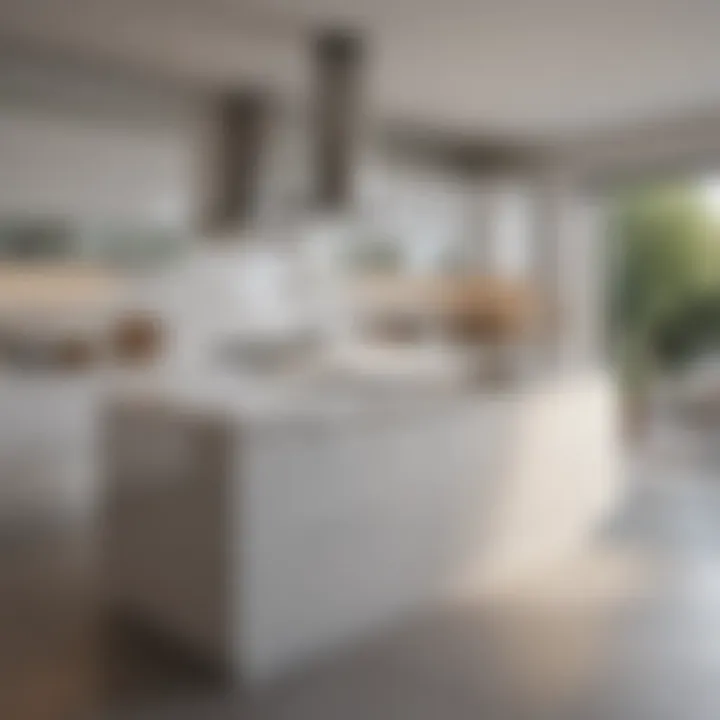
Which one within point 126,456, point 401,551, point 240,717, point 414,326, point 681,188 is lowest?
point 240,717

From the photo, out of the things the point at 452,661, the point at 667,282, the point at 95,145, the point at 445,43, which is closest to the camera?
the point at 452,661

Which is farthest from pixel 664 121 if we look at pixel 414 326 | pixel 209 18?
pixel 209 18

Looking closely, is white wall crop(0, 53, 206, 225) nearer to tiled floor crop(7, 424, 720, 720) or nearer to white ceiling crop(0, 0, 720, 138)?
white ceiling crop(0, 0, 720, 138)

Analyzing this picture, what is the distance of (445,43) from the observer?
369 cm

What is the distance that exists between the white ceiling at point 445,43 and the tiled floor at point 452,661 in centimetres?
232

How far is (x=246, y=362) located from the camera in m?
5.27

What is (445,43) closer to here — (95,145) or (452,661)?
(95,145)

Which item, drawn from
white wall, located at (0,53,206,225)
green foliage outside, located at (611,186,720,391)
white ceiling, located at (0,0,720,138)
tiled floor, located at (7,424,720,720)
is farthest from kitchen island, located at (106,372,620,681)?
green foliage outside, located at (611,186,720,391)

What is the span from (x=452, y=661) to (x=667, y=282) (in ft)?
17.3

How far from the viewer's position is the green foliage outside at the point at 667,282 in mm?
7129

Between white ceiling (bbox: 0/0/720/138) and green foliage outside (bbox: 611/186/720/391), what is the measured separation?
93.1 inches

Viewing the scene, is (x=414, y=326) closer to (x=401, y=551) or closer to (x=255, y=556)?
(x=401, y=551)

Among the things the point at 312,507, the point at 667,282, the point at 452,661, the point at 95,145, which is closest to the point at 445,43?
the point at 95,145

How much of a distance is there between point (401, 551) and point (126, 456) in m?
1.10
